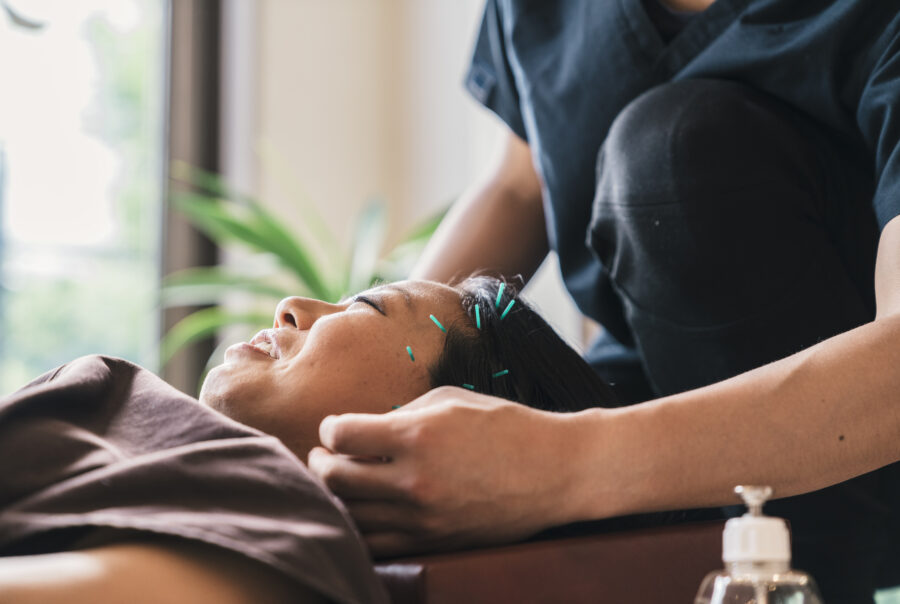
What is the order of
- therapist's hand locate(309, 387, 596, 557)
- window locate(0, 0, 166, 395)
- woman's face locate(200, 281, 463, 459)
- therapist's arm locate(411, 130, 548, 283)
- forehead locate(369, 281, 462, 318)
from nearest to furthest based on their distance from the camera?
therapist's hand locate(309, 387, 596, 557), woman's face locate(200, 281, 463, 459), forehead locate(369, 281, 462, 318), therapist's arm locate(411, 130, 548, 283), window locate(0, 0, 166, 395)

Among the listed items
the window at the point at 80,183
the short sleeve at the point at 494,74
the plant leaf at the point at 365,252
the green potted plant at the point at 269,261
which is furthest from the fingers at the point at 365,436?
the window at the point at 80,183

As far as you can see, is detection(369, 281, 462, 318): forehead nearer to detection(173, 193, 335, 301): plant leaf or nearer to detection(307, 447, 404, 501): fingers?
detection(307, 447, 404, 501): fingers

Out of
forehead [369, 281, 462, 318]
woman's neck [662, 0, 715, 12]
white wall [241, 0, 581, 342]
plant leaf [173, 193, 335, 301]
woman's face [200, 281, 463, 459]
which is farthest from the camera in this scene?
white wall [241, 0, 581, 342]

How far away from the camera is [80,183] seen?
8.52 ft

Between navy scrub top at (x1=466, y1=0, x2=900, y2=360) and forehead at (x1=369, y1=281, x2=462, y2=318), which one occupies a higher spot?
navy scrub top at (x1=466, y1=0, x2=900, y2=360)

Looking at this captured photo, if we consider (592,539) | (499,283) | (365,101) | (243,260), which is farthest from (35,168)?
(592,539)

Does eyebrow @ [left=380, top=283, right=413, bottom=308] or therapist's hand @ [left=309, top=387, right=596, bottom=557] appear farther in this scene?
eyebrow @ [left=380, top=283, right=413, bottom=308]

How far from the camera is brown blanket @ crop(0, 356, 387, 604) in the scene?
574mm

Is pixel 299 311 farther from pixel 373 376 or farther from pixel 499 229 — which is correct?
pixel 499 229

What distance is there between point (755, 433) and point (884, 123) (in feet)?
1.46

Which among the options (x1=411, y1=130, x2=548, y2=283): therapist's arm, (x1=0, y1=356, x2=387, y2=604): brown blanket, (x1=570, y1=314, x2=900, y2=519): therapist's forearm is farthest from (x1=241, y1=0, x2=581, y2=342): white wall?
(x1=0, y1=356, x2=387, y2=604): brown blanket

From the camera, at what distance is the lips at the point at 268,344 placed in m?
0.97

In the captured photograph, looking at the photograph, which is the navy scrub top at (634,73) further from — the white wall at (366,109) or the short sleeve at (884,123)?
the white wall at (366,109)

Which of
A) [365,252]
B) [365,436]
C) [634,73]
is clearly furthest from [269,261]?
[365,436]
